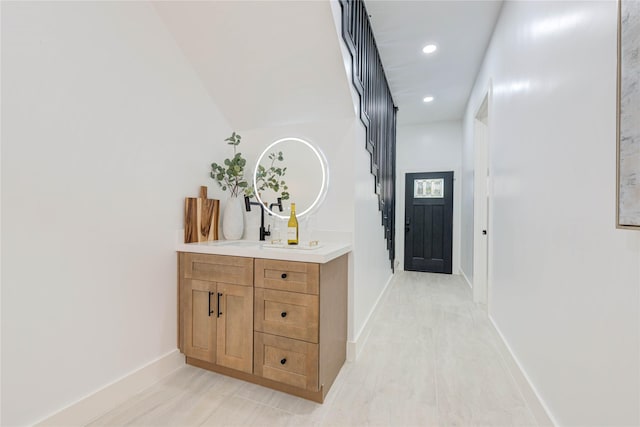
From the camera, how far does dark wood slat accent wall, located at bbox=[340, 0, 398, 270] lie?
6.43 ft

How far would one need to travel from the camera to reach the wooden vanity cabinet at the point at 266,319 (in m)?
1.55

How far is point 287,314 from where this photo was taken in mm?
1604

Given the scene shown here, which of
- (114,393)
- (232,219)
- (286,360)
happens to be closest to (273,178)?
(232,219)

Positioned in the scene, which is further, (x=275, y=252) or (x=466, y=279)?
(x=466, y=279)

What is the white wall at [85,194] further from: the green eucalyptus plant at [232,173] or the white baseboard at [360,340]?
the white baseboard at [360,340]

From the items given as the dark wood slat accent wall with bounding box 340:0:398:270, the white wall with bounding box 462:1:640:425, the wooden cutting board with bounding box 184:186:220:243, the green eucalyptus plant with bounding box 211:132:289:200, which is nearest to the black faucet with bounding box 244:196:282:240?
the green eucalyptus plant with bounding box 211:132:289:200

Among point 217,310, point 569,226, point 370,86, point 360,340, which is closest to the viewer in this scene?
point 569,226

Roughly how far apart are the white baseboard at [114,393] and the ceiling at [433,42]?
10.1 ft

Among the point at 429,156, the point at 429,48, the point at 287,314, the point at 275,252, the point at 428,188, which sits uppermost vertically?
the point at 429,48

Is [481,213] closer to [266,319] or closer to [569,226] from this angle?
[569,226]

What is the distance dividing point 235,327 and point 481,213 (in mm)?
2997

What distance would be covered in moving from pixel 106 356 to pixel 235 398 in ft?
2.43

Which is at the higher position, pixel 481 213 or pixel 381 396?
pixel 481 213

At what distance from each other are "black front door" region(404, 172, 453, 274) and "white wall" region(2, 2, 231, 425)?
421cm
